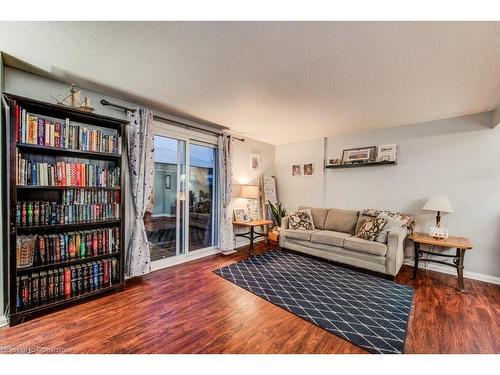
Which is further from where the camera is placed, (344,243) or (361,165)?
(361,165)

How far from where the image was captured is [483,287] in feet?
9.07

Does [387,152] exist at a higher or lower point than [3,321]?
higher

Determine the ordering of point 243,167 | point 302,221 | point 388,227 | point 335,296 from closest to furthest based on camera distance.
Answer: point 335,296 → point 388,227 → point 302,221 → point 243,167

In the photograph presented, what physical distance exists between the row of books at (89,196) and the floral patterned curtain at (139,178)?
1.06 feet

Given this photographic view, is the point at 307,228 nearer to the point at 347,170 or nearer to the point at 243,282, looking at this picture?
the point at 347,170

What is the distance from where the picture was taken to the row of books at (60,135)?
1.91 m

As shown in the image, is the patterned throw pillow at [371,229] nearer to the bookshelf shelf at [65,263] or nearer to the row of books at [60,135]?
the bookshelf shelf at [65,263]

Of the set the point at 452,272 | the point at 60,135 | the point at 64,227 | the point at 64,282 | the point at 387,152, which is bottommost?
the point at 452,272

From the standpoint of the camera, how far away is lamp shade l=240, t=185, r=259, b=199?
4148 millimetres

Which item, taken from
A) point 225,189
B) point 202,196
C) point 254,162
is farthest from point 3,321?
point 254,162

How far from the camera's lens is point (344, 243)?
3307 mm

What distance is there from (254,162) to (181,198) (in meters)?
1.95

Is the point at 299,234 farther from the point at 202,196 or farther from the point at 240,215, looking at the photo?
the point at 202,196
